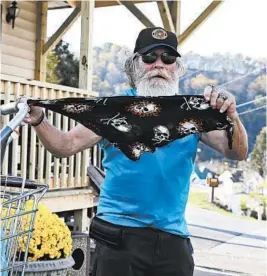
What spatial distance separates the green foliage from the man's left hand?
16.6 metres

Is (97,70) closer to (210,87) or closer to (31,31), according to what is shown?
(31,31)

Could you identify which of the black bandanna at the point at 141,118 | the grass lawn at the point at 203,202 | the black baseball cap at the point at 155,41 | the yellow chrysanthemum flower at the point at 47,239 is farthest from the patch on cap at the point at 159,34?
the grass lawn at the point at 203,202

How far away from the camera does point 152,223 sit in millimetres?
2551

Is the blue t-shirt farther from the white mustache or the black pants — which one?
the white mustache

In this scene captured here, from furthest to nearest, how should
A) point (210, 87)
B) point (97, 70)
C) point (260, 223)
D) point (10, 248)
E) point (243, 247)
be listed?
point (97, 70), point (260, 223), point (243, 247), point (210, 87), point (10, 248)

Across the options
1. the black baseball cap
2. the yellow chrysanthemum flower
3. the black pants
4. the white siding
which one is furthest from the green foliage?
the black pants

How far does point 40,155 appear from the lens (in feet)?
19.8

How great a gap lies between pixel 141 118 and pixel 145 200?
340 mm

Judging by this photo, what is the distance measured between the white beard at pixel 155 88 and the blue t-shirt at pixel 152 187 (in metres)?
0.23

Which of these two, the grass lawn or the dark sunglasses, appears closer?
the dark sunglasses

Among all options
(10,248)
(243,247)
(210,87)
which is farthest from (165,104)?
(243,247)

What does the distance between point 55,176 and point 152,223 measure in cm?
375

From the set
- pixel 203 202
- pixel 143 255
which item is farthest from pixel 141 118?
pixel 203 202

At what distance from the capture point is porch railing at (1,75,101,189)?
18.4 ft
